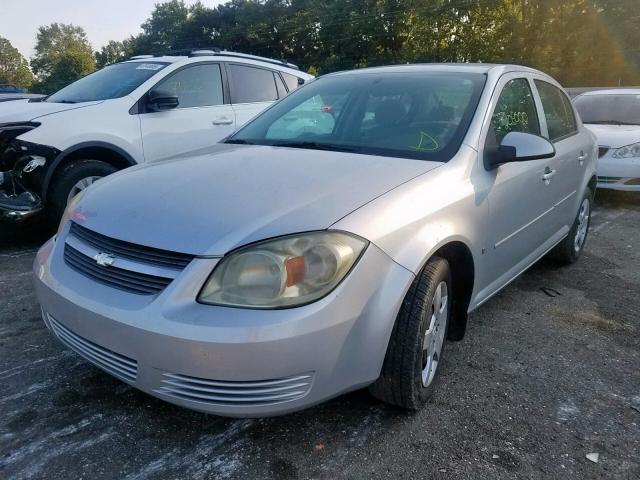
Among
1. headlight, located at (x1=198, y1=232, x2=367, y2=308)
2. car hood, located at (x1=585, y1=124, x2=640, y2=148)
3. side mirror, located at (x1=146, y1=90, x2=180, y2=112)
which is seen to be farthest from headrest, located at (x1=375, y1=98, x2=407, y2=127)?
car hood, located at (x1=585, y1=124, x2=640, y2=148)

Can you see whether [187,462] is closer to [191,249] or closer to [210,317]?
[210,317]

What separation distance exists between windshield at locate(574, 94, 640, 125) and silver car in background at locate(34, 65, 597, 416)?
6.14 metres

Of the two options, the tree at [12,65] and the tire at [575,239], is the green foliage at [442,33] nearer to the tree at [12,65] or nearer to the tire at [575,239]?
the tire at [575,239]

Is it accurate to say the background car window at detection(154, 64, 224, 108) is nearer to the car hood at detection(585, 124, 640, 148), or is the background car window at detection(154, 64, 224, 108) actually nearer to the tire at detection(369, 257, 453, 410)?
the tire at detection(369, 257, 453, 410)

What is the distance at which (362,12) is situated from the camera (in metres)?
41.5

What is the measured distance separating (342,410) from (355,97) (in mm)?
1867

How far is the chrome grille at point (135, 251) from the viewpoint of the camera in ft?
6.33

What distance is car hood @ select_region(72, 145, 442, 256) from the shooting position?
197 cm

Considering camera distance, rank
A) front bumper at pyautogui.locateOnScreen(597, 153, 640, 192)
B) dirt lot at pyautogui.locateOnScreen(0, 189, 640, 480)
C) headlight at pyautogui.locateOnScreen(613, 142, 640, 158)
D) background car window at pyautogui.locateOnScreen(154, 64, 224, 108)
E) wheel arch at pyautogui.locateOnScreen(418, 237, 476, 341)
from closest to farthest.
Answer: dirt lot at pyautogui.locateOnScreen(0, 189, 640, 480) → wheel arch at pyautogui.locateOnScreen(418, 237, 476, 341) → background car window at pyautogui.locateOnScreen(154, 64, 224, 108) → front bumper at pyautogui.locateOnScreen(597, 153, 640, 192) → headlight at pyautogui.locateOnScreen(613, 142, 640, 158)

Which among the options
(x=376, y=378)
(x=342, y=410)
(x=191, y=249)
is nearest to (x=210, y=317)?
(x=191, y=249)

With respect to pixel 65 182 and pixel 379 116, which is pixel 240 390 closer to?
pixel 379 116

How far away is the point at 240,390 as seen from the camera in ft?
6.06

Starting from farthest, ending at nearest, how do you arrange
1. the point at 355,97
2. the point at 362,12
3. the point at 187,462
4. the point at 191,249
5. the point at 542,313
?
the point at 362,12
the point at 542,313
the point at 355,97
the point at 187,462
the point at 191,249

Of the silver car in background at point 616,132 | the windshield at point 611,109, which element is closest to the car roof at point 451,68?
the silver car in background at point 616,132
